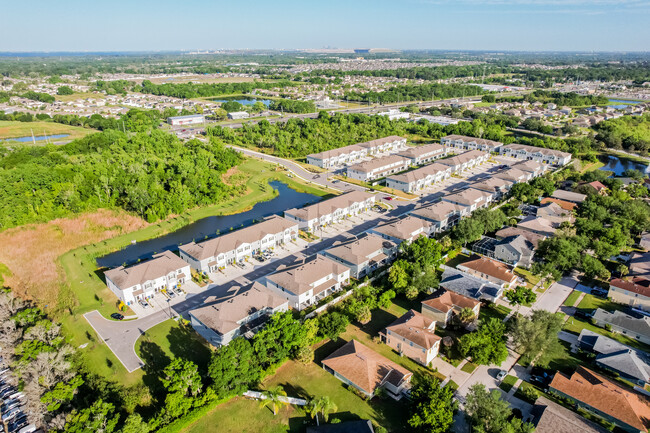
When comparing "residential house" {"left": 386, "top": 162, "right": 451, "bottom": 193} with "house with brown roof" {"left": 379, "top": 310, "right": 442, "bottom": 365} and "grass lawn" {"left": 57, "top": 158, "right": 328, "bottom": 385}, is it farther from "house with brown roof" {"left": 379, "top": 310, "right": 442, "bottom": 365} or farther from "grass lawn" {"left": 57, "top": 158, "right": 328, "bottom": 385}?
"house with brown roof" {"left": 379, "top": 310, "right": 442, "bottom": 365}

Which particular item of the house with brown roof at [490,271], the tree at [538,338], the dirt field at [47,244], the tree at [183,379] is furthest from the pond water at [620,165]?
the dirt field at [47,244]

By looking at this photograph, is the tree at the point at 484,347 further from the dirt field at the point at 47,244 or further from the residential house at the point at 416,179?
the dirt field at the point at 47,244

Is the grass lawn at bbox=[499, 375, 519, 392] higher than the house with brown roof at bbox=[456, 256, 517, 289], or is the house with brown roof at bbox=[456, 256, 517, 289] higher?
the house with brown roof at bbox=[456, 256, 517, 289]

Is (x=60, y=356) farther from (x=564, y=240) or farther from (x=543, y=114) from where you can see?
(x=543, y=114)

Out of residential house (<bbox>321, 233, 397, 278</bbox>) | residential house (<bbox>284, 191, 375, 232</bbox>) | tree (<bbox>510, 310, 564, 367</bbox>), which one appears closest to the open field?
residential house (<bbox>284, 191, 375, 232</bbox>)

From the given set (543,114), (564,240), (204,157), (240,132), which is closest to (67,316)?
(204,157)

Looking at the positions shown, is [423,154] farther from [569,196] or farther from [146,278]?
[146,278]

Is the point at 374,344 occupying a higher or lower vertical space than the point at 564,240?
lower
